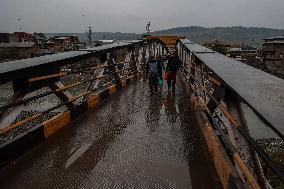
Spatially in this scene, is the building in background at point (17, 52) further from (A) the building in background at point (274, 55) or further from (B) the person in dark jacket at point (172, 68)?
(B) the person in dark jacket at point (172, 68)

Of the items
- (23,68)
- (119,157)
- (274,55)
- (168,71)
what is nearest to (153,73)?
(168,71)

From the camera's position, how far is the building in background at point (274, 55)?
44.7 m

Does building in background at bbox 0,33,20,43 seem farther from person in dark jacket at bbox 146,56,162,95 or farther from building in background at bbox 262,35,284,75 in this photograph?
person in dark jacket at bbox 146,56,162,95

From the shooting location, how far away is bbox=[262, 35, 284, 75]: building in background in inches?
1759

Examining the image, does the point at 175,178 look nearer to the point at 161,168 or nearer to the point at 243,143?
the point at 161,168

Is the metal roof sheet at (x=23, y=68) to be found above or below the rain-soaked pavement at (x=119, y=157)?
above

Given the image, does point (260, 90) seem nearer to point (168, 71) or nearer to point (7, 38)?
point (168, 71)

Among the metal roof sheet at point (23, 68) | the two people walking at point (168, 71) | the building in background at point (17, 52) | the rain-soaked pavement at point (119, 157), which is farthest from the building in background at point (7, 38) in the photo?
the metal roof sheet at point (23, 68)

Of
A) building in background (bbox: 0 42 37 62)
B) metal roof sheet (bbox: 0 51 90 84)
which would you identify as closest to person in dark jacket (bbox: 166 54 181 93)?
metal roof sheet (bbox: 0 51 90 84)

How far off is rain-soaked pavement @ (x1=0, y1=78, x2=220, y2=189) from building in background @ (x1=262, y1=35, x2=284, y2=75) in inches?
1640

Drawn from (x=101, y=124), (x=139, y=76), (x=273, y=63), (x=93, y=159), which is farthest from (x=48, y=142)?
(x=273, y=63)

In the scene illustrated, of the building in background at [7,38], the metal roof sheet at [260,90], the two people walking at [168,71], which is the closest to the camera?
the metal roof sheet at [260,90]

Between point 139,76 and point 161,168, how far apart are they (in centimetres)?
1034

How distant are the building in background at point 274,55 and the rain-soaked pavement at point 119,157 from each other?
4165cm
